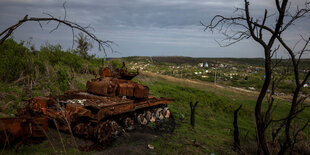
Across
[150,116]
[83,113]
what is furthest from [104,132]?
[150,116]

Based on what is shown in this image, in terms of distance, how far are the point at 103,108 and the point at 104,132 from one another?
0.88 m

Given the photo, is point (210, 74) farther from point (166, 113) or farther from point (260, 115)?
→ point (260, 115)

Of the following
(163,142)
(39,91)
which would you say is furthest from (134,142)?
(39,91)

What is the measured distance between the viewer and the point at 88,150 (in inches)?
265

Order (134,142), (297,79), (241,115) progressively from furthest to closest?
1. (241,115)
2. (134,142)
3. (297,79)

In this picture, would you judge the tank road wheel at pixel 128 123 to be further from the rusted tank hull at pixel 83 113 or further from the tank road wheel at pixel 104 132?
the tank road wheel at pixel 104 132

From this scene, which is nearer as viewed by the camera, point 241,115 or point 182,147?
point 182,147

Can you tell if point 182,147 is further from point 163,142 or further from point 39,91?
point 39,91

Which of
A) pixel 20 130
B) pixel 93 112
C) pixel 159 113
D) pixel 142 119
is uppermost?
pixel 93 112

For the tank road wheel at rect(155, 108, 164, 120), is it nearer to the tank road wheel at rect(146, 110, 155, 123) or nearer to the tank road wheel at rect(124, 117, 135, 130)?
the tank road wheel at rect(146, 110, 155, 123)

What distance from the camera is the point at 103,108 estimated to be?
294 inches

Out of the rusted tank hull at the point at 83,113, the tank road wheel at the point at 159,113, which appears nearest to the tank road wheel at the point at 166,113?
the tank road wheel at the point at 159,113

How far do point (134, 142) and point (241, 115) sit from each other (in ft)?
52.3

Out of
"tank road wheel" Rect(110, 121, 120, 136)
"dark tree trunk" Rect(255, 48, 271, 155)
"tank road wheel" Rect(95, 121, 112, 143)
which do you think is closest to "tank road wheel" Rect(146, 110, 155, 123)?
→ "tank road wheel" Rect(110, 121, 120, 136)
